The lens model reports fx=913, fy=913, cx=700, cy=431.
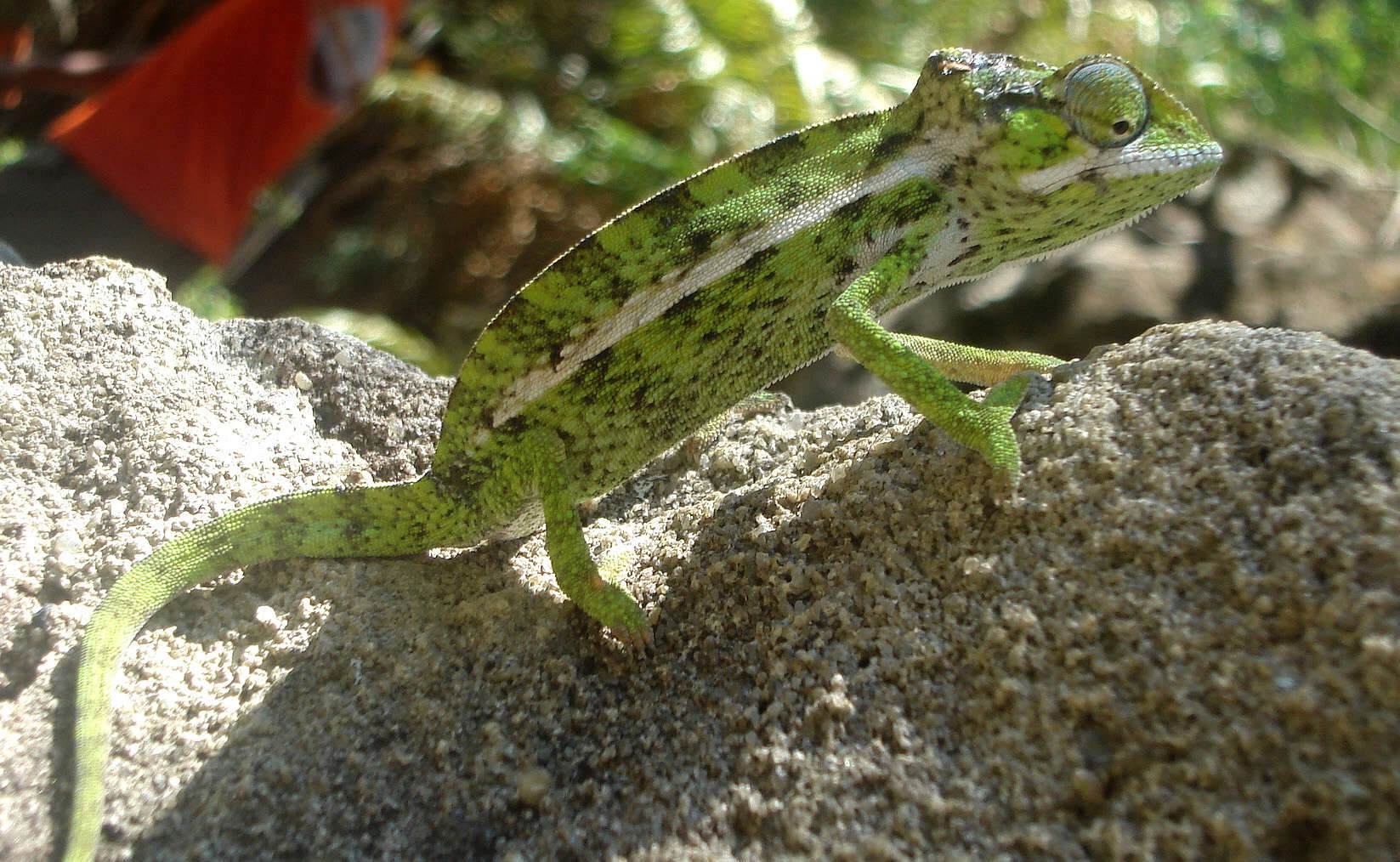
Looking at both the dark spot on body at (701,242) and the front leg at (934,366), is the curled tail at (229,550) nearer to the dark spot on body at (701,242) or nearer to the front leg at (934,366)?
the dark spot on body at (701,242)

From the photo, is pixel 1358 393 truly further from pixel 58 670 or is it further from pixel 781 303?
pixel 58 670

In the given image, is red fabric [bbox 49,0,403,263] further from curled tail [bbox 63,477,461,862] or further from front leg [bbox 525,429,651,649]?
front leg [bbox 525,429,651,649]

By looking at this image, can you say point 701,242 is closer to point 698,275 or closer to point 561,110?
point 698,275

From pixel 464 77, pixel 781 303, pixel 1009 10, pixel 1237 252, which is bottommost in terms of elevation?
pixel 1237 252

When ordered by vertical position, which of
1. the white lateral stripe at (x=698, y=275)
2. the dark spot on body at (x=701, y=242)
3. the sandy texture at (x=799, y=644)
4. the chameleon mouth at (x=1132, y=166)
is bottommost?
the sandy texture at (x=799, y=644)

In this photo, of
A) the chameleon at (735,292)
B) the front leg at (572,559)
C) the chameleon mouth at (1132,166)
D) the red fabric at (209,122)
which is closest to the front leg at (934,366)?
the chameleon at (735,292)

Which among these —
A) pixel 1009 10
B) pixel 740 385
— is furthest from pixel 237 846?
pixel 1009 10
